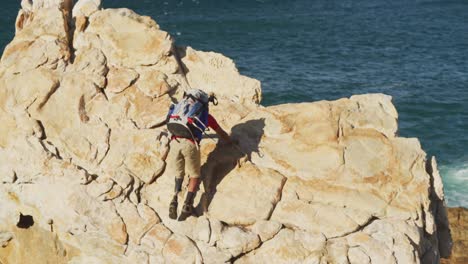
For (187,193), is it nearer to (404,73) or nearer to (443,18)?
(404,73)

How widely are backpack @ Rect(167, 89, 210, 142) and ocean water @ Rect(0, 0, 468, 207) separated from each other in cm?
2537

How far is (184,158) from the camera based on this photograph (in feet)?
43.3

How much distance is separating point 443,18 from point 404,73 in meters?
29.6

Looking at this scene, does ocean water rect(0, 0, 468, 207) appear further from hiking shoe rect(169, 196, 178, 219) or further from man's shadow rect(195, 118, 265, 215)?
hiking shoe rect(169, 196, 178, 219)

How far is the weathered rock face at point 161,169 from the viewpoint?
12789mm

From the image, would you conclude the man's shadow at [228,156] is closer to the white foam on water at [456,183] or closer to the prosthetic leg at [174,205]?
the prosthetic leg at [174,205]

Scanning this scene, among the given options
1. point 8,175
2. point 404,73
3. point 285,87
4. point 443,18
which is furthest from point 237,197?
point 443,18

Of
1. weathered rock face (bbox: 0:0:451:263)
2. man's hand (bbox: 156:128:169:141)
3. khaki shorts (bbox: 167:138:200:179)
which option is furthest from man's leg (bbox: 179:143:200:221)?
man's hand (bbox: 156:128:169:141)

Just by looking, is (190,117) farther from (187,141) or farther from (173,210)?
(173,210)

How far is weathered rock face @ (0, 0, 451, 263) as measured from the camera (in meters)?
12.8

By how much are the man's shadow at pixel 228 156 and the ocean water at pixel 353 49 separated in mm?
23011

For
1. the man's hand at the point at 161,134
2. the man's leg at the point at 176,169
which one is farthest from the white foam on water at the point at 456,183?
the man's leg at the point at 176,169

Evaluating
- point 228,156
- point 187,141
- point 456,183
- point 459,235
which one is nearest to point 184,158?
point 187,141

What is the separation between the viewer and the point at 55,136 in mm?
14305
